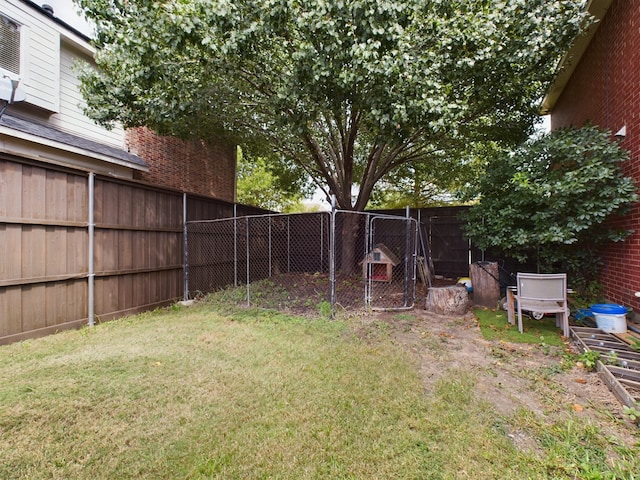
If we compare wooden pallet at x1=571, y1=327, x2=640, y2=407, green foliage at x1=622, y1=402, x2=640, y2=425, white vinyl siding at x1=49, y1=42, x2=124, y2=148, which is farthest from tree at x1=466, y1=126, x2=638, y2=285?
white vinyl siding at x1=49, y1=42, x2=124, y2=148

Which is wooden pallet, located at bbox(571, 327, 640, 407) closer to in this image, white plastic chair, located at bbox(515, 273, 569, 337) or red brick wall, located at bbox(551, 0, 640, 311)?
white plastic chair, located at bbox(515, 273, 569, 337)

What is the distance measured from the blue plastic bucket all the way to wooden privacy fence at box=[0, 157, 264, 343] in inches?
265

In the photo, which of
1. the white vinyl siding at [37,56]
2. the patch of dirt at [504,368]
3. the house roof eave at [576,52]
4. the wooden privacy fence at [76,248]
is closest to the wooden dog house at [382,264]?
the patch of dirt at [504,368]

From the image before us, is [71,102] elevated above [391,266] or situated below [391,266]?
above

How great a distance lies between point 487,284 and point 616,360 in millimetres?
2889

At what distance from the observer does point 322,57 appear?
434 centimetres

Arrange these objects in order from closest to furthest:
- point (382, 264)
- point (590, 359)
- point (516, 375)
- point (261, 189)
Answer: point (516, 375) < point (590, 359) < point (382, 264) < point (261, 189)

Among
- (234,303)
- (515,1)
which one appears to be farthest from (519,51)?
(234,303)

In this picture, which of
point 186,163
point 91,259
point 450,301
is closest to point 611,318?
point 450,301

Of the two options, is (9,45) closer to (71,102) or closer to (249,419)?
(71,102)

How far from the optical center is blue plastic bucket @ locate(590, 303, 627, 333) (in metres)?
3.74

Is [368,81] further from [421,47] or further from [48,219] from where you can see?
[48,219]

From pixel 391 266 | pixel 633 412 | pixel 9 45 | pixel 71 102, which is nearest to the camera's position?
pixel 633 412

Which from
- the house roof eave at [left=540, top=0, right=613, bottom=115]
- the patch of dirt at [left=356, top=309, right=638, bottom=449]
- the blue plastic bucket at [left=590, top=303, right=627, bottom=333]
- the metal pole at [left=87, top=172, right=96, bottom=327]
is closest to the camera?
the patch of dirt at [left=356, top=309, right=638, bottom=449]
